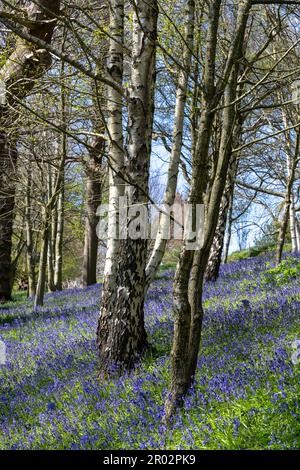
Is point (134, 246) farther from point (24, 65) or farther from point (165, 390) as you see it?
point (24, 65)

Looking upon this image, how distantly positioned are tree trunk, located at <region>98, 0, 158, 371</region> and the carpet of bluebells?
0.28 meters

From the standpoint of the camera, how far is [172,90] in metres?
12.9

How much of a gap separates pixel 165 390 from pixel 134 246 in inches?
73.6

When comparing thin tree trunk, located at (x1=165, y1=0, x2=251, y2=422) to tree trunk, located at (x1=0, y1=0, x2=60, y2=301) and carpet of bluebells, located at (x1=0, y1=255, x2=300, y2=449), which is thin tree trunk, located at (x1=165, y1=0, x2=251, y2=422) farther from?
tree trunk, located at (x1=0, y1=0, x2=60, y2=301)

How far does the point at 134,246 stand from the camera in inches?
231

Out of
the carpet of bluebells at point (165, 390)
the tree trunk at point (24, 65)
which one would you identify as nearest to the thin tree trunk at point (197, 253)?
the carpet of bluebells at point (165, 390)

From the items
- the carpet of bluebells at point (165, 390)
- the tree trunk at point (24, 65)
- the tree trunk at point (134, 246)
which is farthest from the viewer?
the tree trunk at point (24, 65)

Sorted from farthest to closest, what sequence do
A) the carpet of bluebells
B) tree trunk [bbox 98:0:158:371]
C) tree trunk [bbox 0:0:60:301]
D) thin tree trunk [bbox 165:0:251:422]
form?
tree trunk [bbox 0:0:60:301] → tree trunk [bbox 98:0:158:371] → thin tree trunk [bbox 165:0:251:422] → the carpet of bluebells

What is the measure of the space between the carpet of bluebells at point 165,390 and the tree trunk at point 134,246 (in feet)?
0.93

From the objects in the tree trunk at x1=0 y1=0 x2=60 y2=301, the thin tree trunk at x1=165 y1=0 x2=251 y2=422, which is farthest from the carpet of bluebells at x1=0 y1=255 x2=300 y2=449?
the tree trunk at x1=0 y1=0 x2=60 y2=301

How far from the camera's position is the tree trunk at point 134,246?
5.74 m

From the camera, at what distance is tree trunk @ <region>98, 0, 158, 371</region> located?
5.74m

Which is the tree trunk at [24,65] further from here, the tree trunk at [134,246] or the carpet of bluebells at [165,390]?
the carpet of bluebells at [165,390]

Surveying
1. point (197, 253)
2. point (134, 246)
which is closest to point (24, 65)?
point (134, 246)
